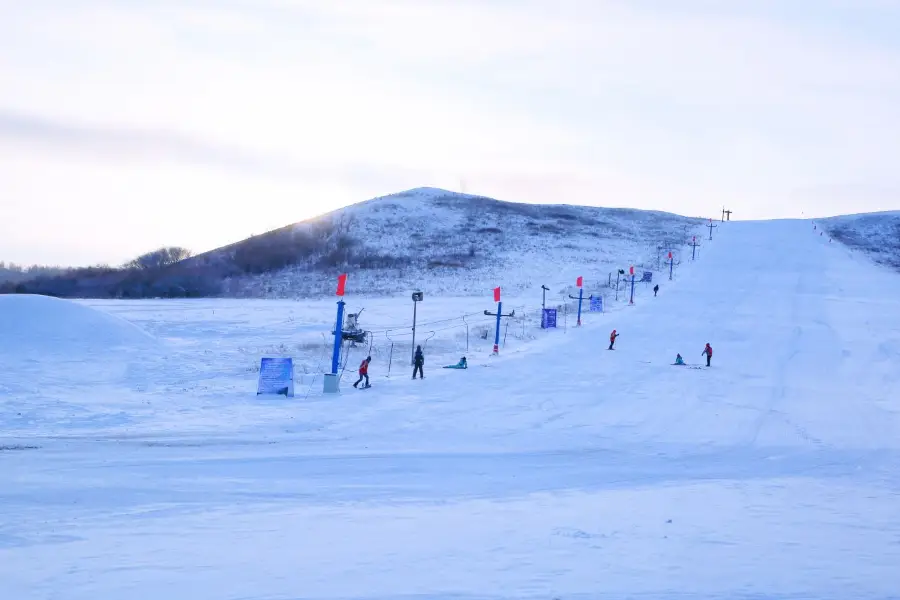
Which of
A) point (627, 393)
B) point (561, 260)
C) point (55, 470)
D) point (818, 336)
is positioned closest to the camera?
point (55, 470)

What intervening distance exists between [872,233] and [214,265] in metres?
73.0

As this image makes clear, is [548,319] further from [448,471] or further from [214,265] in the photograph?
[214,265]

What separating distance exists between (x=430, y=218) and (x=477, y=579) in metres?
85.7

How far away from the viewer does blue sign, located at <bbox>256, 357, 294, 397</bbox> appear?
22.6m

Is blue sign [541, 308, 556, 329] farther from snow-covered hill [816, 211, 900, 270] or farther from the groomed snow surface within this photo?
snow-covered hill [816, 211, 900, 270]

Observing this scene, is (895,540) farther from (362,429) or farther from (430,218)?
(430,218)

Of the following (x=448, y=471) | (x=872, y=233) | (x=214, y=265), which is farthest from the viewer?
(x=872, y=233)

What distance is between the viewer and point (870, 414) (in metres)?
22.0

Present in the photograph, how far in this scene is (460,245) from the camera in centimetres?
8025

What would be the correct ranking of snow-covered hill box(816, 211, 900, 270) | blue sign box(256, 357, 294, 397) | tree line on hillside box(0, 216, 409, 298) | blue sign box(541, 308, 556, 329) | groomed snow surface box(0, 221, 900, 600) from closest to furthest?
groomed snow surface box(0, 221, 900, 600)
blue sign box(256, 357, 294, 397)
blue sign box(541, 308, 556, 329)
tree line on hillside box(0, 216, 409, 298)
snow-covered hill box(816, 211, 900, 270)

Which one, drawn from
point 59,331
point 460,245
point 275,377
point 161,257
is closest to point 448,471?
point 275,377

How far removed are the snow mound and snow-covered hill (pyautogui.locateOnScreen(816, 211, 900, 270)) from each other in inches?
2480

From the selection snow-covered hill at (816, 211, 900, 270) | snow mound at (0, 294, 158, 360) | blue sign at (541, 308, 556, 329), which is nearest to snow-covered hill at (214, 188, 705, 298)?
snow-covered hill at (816, 211, 900, 270)

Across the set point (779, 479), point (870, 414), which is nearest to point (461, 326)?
point (870, 414)
